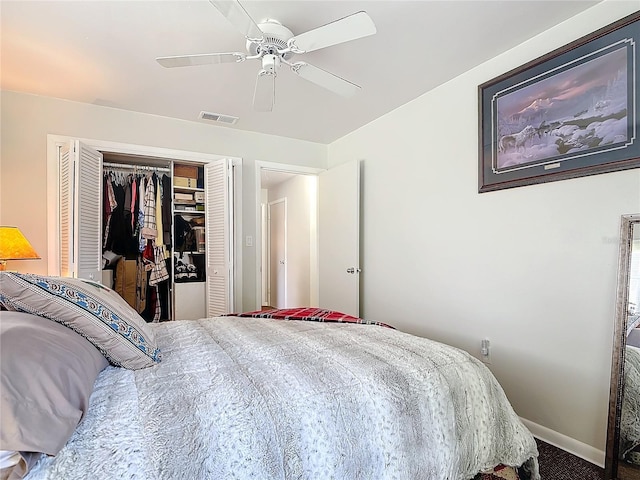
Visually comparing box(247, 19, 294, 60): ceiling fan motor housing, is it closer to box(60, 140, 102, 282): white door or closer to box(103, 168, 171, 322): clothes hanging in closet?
box(60, 140, 102, 282): white door

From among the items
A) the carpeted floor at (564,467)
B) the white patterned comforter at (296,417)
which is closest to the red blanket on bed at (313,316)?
the white patterned comforter at (296,417)

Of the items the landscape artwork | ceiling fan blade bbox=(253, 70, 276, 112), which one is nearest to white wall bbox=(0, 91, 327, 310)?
ceiling fan blade bbox=(253, 70, 276, 112)

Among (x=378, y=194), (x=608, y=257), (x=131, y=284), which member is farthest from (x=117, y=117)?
(x=608, y=257)

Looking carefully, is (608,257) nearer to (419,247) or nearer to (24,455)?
(419,247)

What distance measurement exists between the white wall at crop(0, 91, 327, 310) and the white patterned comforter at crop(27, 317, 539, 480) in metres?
2.27

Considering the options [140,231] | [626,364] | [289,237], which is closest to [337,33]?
[626,364]

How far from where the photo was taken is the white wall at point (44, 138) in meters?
2.79

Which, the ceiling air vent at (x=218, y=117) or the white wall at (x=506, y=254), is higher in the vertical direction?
the ceiling air vent at (x=218, y=117)

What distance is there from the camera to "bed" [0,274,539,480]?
0.85m

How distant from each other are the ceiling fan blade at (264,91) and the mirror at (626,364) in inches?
81.3

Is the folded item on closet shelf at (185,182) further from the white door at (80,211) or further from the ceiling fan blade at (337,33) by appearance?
the ceiling fan blade at (337,33)

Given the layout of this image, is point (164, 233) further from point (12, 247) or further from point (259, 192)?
point (12, 247)

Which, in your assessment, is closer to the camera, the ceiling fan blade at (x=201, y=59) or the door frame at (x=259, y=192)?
the ceiling fan blade at (x=201, y=59)

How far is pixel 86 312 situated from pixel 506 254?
92.5 inches
